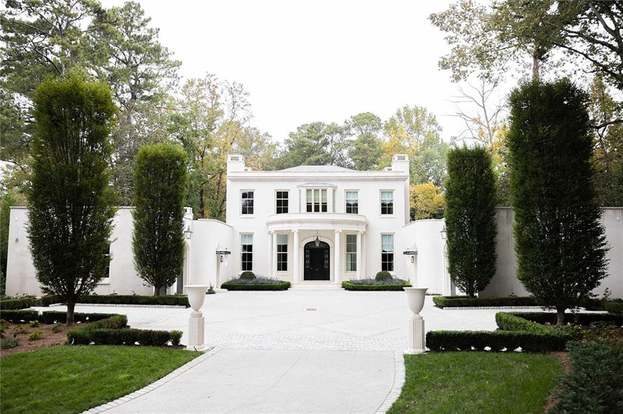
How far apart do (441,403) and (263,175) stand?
86.7 feet

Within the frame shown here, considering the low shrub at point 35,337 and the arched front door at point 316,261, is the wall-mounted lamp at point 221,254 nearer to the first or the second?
the arched front door at point 316,261

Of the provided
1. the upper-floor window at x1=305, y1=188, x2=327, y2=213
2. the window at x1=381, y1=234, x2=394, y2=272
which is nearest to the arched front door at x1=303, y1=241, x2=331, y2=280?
the upper-floor window at x1=305, y1=188, x2=327, y2=213

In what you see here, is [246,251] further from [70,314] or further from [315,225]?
[70,314]

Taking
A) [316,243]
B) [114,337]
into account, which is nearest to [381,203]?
[316,243]

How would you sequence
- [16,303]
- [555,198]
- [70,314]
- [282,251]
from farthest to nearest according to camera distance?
[282,251]
[16,303]
[70,314]
[555,198]

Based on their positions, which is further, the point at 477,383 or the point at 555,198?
the point at 555,198

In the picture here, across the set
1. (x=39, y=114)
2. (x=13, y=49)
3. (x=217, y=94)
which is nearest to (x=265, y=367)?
(x=39, y=114)

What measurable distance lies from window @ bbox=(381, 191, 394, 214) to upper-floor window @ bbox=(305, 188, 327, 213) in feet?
12.1

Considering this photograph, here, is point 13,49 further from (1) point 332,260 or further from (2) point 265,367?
(2) point 265,367

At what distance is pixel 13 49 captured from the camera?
26.3 meters

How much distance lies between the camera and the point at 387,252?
31000 mm

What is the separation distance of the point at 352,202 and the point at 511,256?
1322 centimetres

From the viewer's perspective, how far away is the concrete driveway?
614 cm

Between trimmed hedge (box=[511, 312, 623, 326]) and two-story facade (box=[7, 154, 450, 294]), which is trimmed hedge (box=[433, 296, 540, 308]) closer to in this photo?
trimmed hedge (box=[511, 312, 623, 326])
